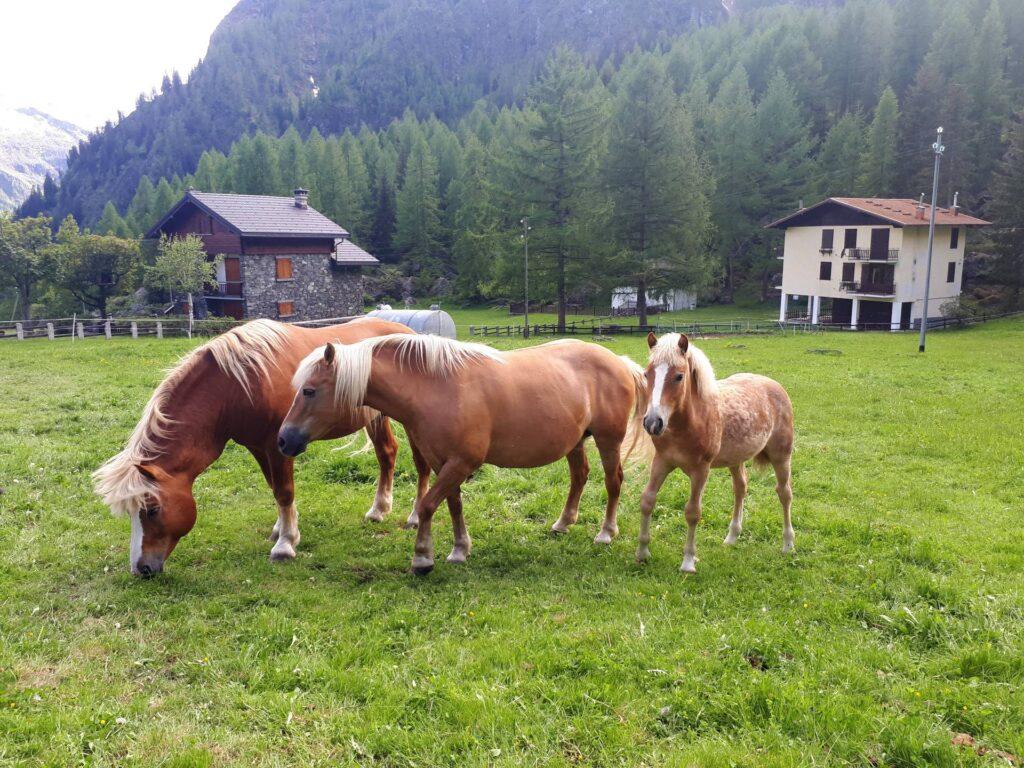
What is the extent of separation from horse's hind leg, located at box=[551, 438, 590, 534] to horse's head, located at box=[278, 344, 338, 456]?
9.95ft

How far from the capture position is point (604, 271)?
43.0 m

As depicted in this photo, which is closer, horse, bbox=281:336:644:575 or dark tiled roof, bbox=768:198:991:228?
horse, bbox=281:336:644:575

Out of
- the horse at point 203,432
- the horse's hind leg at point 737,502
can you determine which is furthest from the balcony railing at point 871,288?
the horse at point 203,432

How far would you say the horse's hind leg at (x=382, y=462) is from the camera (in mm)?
8762

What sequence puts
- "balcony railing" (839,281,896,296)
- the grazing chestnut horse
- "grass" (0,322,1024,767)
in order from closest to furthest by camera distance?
"grass" (0,322,1024,767), the grazing chestnut horse, "balcony railing" (839,281,896,296)

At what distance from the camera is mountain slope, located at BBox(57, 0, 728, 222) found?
521 feet

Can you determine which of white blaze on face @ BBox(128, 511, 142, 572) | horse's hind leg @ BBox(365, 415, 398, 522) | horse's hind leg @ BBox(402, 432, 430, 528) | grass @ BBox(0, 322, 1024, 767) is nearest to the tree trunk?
grass @ BBox(0, 322, 1024, 767)

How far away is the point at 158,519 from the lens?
649cm

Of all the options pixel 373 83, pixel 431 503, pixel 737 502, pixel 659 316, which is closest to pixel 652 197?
pixel 659 316

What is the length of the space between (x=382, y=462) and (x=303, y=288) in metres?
40.4

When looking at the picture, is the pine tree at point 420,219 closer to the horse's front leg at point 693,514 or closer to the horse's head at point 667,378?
the horse's front leg at point 693,514

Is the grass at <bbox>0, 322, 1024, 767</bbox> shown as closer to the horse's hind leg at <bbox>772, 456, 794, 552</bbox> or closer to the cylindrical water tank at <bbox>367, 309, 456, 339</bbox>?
the horse's hind leg at <bbox>772, 456, 794, 552</bbox>

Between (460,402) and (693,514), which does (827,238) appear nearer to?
(693,514)

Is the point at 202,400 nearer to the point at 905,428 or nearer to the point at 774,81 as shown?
the point at 905,428
